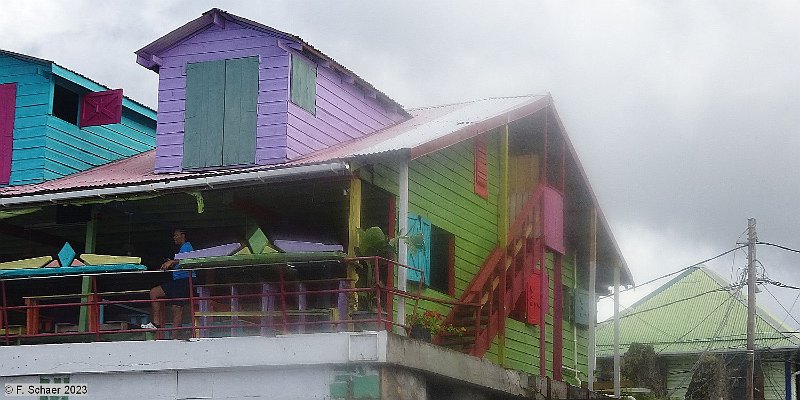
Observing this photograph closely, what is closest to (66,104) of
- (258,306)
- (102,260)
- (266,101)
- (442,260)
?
(266,101)

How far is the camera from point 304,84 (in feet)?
64.8

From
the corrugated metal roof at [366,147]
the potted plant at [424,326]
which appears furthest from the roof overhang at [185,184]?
the potted plant at [424,326]

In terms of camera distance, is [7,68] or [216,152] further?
[7,68]

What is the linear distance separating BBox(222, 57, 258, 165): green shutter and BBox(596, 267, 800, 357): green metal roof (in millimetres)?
24443

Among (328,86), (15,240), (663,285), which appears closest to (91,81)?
(15,240)

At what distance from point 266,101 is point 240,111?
1.47ft

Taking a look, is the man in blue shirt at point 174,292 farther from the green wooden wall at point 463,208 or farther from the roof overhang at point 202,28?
the roof overhang at point 202,28

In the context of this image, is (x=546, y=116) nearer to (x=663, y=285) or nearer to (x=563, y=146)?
(x=563, y=146)

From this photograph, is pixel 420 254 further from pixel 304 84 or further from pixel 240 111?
pixel 240 111

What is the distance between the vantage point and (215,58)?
1991 cm

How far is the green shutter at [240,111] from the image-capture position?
19297mm

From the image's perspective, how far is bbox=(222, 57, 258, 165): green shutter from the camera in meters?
19.3

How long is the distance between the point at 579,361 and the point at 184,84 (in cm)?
1194

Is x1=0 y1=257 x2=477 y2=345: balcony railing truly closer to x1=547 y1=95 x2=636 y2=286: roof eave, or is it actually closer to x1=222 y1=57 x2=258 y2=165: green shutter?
x1=222 y1=57 x2=258 y2=165: green shutter
